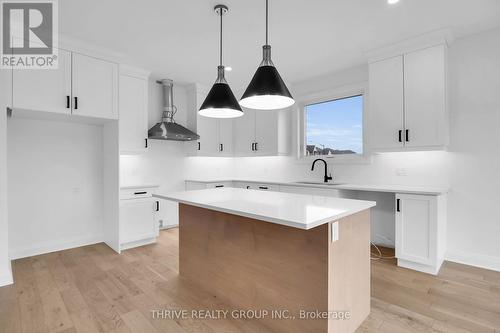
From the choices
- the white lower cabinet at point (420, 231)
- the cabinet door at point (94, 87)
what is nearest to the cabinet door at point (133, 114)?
the cabinet door at point (94, 87)

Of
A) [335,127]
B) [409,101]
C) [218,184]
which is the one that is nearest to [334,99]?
[335,127]

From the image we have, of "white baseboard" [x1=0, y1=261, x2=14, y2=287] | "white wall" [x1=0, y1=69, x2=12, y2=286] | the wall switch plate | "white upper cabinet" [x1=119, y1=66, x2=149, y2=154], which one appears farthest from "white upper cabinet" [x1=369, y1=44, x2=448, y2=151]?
"white baseboard" [x1=0, y1=261, x2=14, y2=287]

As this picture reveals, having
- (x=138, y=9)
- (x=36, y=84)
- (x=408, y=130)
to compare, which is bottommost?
(x=408, y=130)

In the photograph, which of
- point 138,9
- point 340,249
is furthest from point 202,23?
point 340,249

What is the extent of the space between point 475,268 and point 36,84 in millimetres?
5411

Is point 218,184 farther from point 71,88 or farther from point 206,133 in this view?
point 71,88

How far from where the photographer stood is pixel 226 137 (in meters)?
5.30

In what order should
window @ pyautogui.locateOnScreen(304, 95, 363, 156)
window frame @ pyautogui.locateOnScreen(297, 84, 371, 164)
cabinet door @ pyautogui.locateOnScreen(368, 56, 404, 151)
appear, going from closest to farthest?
cabinet door @ pyautogui.locateOnScreen(368, 56, 404, 151) → window frame @ pyautogui.locateOnScreen(297, 84, 371, 164) → window @ pyautogui.locateOnScreen(304, 95, 363, 156)

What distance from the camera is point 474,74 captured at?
9.71 ft

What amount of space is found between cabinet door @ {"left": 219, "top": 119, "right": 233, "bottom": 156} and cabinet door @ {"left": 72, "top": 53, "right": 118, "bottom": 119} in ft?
6.93

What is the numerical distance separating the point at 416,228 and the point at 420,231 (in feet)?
0.15

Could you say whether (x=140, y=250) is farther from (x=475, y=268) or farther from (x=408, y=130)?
(x=475, y=268)

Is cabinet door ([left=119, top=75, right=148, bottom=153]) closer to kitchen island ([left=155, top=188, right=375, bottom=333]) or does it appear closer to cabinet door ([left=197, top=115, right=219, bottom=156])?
cabinet door ([left=197, top=115, right=219, bottom=156])

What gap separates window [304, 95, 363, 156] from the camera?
13.0 ft
